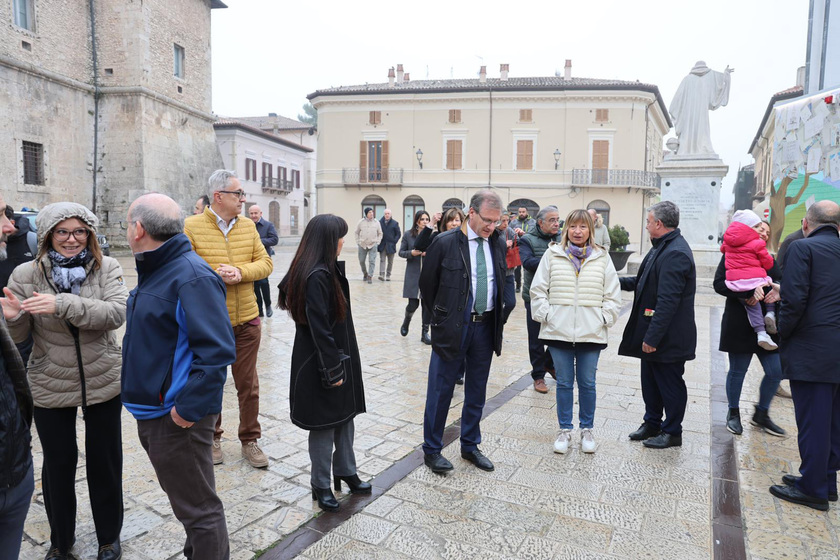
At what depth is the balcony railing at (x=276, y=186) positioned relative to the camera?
40.0 metres

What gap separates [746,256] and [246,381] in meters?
3.87

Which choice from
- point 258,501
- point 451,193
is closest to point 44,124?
point 451,193

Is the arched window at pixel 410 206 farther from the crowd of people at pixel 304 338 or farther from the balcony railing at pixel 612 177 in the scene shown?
the crowd of people at pixel 304 338

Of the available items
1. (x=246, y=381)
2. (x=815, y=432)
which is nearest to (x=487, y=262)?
(x=246, y=381)

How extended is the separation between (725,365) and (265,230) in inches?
271

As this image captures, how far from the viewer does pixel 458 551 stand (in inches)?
113

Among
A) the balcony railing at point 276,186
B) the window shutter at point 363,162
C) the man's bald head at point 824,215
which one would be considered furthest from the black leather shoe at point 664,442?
the balcony railing at point 276,186

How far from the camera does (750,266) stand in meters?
4.48

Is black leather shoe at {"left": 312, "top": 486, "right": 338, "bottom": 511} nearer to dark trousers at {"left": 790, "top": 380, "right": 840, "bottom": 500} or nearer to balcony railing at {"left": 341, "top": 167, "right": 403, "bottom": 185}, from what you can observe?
dark trousers at {"left": 790, "top": 380, "right": 840, "bottom": 500}

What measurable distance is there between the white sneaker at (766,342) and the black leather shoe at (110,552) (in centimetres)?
447

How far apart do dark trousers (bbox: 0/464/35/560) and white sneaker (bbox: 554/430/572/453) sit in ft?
10.5

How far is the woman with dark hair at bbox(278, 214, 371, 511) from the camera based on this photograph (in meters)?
3.05

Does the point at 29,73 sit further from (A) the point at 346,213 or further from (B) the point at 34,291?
(B) the point at 34,291

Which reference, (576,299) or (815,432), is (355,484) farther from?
(815,432)
